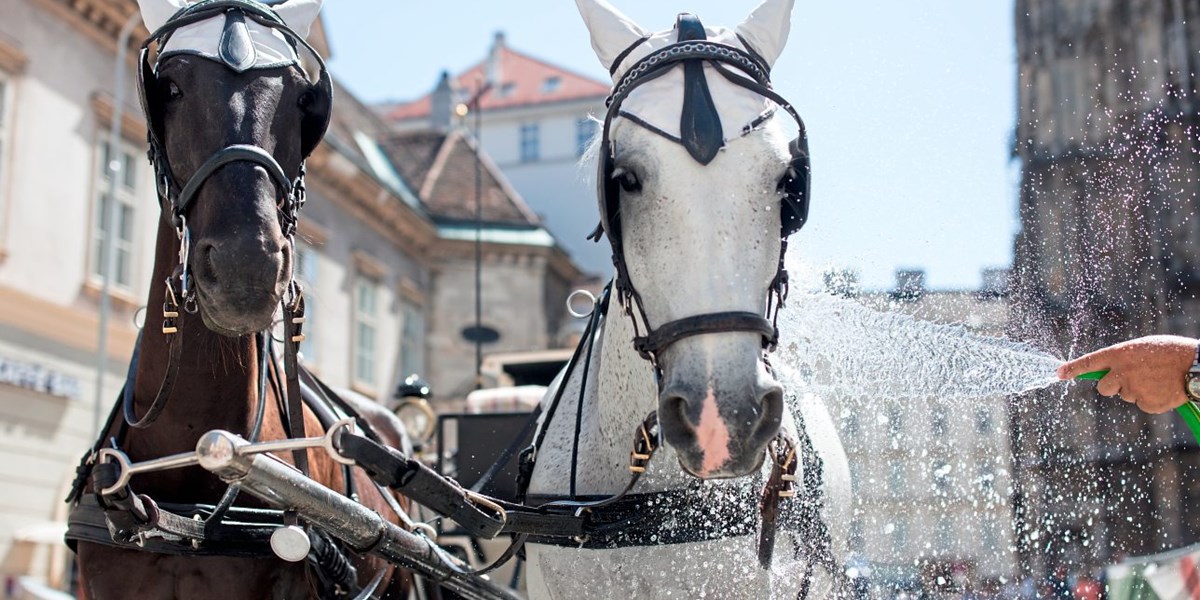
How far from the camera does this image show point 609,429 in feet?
11.5

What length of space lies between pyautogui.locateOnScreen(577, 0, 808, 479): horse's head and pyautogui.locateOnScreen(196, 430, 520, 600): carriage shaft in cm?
89

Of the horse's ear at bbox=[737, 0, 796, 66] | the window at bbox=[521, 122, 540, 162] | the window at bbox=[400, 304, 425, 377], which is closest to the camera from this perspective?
the horse's ear at bbox=[737, 0, 796, 66]

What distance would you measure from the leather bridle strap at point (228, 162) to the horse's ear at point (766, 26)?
1297 mm

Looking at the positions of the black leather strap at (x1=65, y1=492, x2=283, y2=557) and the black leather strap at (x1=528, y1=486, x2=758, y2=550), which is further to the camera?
the black leather strap at (x1=65, y1=492, x2=283, y2=557)

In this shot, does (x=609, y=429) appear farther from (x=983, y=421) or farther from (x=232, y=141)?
(x=983, y=421)

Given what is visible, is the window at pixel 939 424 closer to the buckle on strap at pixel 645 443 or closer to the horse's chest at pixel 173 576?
the buckle on strap at pixel 645 443

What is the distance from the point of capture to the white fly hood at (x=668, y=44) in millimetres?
3010

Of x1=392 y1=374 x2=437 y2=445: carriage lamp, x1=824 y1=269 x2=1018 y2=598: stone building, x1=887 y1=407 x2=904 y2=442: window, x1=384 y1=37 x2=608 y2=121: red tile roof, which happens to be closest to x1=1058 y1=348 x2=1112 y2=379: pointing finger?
x1=824 y1=269 x2=1018 y2=598: stone building

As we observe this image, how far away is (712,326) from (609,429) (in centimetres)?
84

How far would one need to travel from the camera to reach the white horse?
2742 millimetres

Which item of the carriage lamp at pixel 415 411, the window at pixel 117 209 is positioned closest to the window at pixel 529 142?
the window at pixel 117 209

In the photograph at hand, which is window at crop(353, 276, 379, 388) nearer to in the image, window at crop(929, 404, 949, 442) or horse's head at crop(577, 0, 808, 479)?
window at crop(929, 404, 949, 442)

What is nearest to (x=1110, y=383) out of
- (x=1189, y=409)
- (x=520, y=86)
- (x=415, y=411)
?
(x=1189, y=409)

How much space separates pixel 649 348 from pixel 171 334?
1492 millimetres
